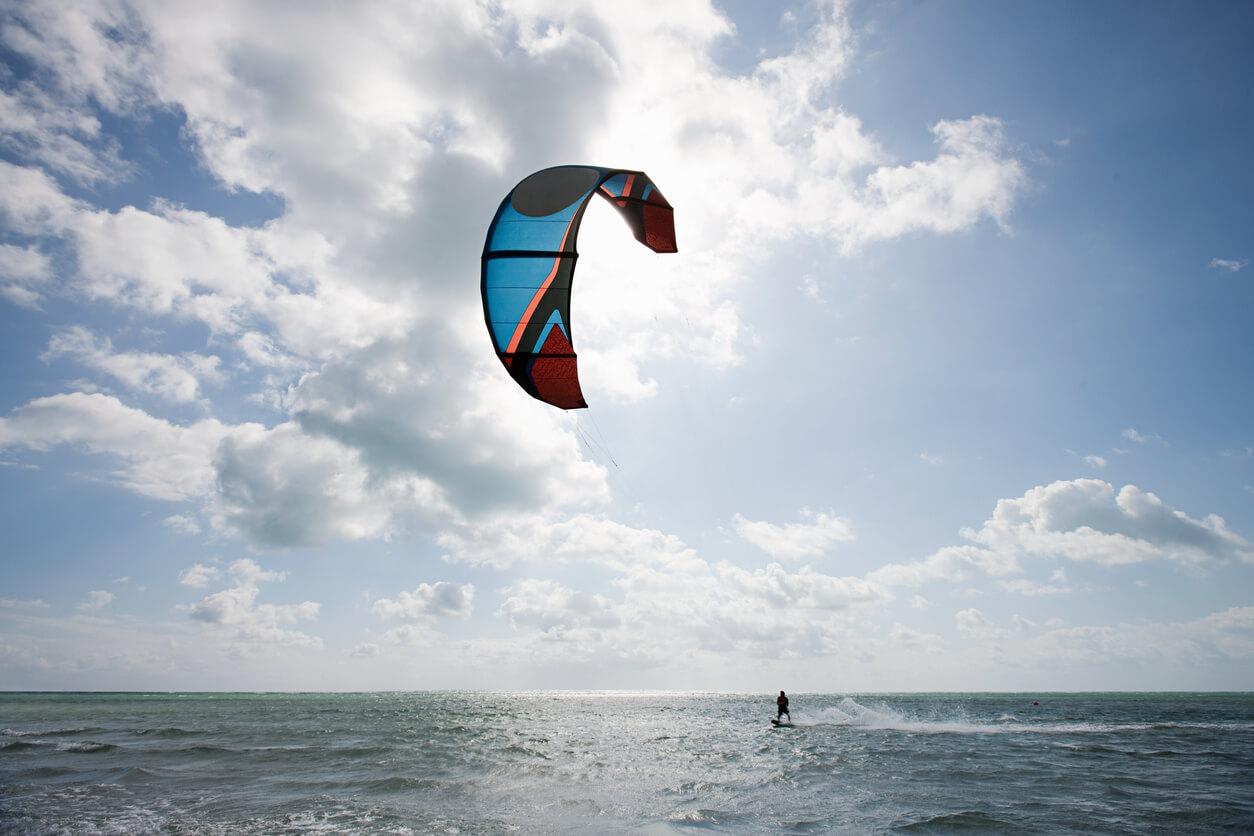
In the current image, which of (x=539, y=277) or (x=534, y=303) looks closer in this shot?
(x=534, y=303)

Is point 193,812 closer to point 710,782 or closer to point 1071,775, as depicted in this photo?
point 710,782

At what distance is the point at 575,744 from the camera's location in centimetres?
1720

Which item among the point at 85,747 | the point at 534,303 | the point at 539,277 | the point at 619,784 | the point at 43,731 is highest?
the point at 539,277

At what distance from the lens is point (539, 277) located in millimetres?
7469

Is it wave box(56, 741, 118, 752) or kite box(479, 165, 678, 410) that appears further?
wave box(56, 741, 118, 752)

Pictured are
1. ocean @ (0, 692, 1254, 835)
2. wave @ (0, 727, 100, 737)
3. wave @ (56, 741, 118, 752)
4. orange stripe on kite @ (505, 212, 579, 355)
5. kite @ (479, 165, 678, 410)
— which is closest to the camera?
kite @ (479, 165, 678, 410)

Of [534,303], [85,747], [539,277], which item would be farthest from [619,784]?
[85,747]

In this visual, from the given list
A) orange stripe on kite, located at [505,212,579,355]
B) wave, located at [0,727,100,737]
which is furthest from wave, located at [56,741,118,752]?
orange stripe on kite, located at [505,212,579,355]

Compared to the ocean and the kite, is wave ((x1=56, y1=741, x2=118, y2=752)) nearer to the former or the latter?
the ocean

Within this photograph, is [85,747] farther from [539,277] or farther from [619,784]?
[539,277]

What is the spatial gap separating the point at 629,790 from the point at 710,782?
1690 mm

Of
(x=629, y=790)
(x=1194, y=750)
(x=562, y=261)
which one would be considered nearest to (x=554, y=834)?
(x=629, y=790)

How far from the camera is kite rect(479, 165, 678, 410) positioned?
7.03 meters

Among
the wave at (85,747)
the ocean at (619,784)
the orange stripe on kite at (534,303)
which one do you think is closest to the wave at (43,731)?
the ocean at (619,784)
